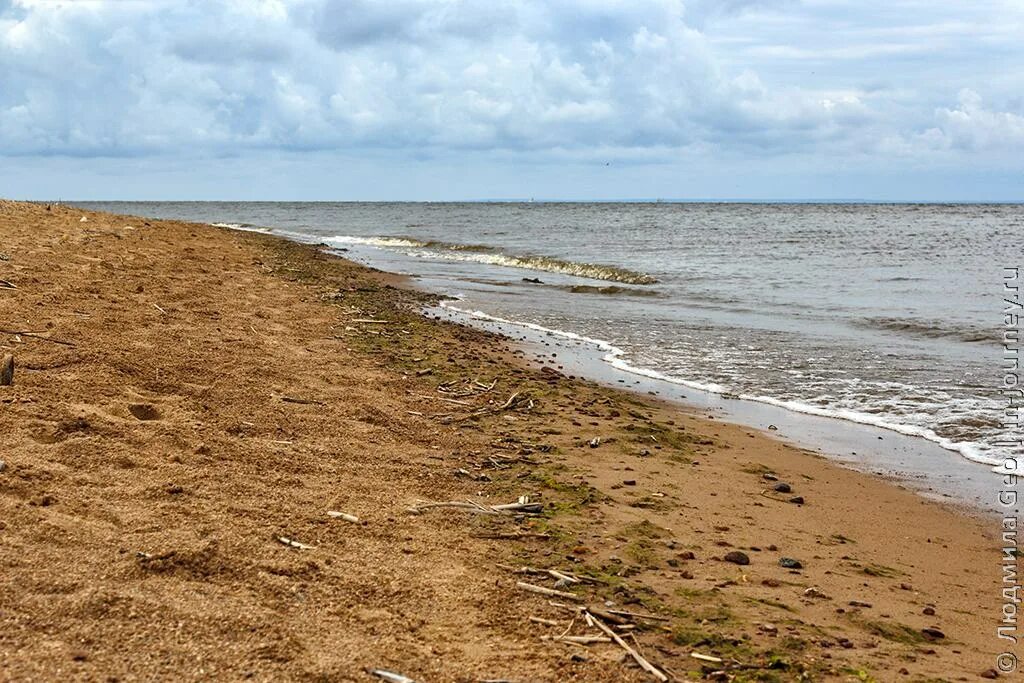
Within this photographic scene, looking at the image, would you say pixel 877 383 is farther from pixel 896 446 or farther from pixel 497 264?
pixel 497 264

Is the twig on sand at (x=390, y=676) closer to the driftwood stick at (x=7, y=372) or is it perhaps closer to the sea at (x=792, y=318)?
the driftwood stick at (x=7, y=372)

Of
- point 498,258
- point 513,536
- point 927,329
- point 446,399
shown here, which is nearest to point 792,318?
point 927,329

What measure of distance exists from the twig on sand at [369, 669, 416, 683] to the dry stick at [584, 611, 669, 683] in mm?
1017

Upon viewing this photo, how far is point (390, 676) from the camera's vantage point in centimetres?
343

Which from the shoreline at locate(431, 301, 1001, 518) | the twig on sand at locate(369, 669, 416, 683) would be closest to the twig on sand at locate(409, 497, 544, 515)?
the twig on sand at locate(369, 669, 416, 683)

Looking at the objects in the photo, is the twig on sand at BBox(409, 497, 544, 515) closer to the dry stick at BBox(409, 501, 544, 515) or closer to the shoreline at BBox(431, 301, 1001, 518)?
the dry stick at BBox(409, 501, 544, 515)

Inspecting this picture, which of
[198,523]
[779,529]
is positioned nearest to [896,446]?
[779,529]

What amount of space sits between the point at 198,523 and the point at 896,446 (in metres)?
6.39

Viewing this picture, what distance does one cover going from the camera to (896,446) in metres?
8.29

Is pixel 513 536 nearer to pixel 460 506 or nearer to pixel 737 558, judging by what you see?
pixel 460 506

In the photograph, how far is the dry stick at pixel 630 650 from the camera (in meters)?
3.75

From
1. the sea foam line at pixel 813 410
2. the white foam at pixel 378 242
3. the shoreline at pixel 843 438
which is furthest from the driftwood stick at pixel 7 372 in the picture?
the white foam at pixel 378 242

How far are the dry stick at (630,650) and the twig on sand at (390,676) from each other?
1.02m

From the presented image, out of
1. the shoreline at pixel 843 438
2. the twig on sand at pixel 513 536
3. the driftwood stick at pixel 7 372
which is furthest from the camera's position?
the shoreline at pixel 843 438
